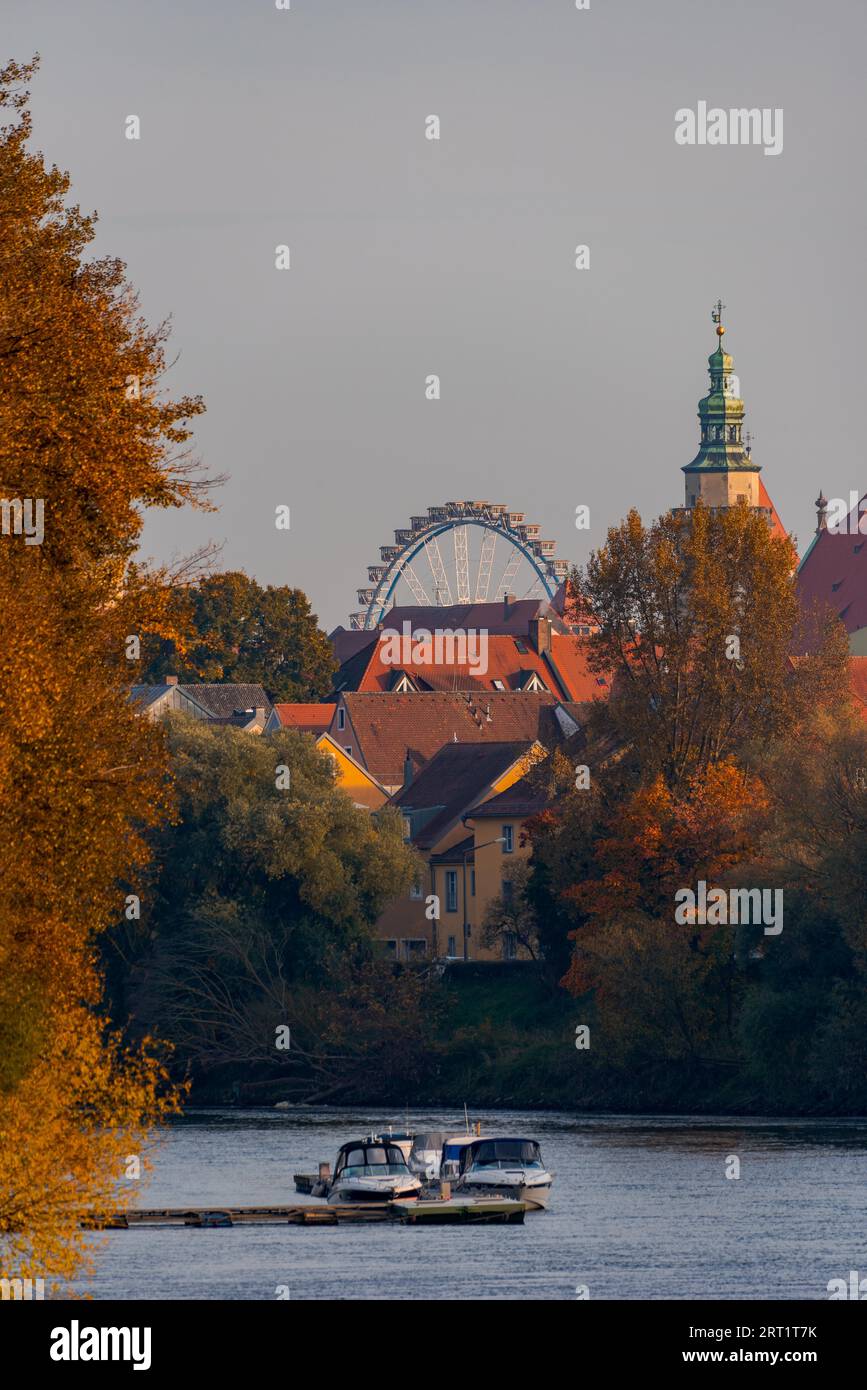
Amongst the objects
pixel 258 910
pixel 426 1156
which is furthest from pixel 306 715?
pixel 426 1156

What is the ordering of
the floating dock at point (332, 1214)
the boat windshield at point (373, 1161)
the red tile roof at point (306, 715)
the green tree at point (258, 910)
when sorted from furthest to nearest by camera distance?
1. the red tile roof at point (306, 715)
2. the green tree at point (258, 910)
3. the boat windshield at point (373, 1161)
4. the floating dock at point (332, 1214)

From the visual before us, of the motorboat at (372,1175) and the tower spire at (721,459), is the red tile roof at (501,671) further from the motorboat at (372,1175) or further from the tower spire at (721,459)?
the motorboat at (372,1175)

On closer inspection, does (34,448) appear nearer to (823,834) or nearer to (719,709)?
(823,834)

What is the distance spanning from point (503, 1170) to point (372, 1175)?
3.13 m

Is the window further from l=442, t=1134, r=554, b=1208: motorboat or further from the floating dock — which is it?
the floating dock

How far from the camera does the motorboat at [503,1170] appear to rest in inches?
2205

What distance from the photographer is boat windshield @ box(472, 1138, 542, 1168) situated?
57.7 metres

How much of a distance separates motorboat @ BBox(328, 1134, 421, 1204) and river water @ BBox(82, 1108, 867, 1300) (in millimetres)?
1050

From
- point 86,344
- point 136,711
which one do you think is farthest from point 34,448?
point 136,711

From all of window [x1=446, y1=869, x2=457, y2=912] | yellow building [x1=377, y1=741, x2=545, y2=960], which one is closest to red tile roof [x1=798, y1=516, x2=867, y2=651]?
yellow building [x1=377, y1=741, x2=545, y2=960]

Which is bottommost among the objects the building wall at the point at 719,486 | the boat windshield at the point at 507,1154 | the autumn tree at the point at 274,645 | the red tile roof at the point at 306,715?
the boat windshield at the point at 507,1154

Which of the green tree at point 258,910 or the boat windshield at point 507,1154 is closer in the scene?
the boat windshield at point 507,1154
